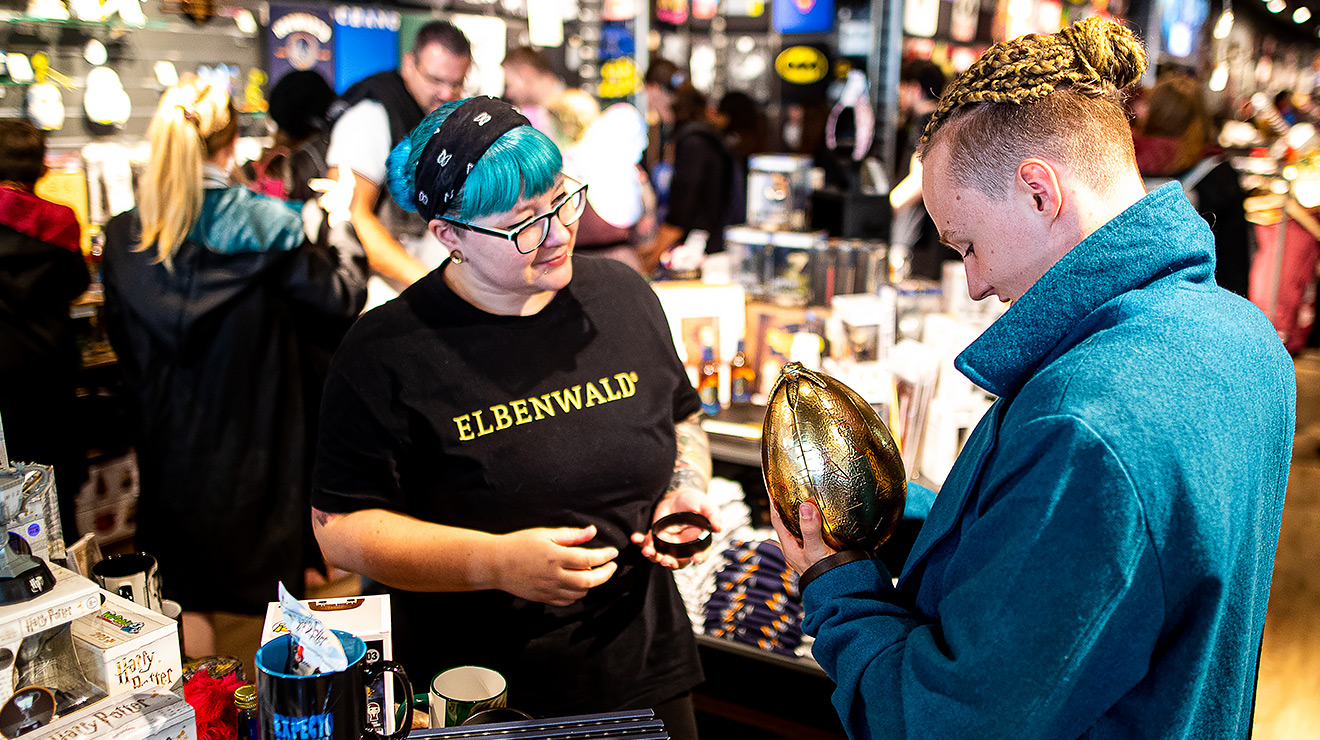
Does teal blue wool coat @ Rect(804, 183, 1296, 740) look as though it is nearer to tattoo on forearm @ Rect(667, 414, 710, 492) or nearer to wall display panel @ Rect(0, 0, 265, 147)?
tattoo on forearm @ Rect(667, 414, 710, 492)

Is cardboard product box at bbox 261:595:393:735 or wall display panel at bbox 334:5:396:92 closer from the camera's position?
cardboard product box at bbox 261:595:393:735

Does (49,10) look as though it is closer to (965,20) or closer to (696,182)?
(696,182)

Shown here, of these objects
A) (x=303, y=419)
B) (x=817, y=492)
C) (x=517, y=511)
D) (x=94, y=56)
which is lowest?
(x=303, y=419)

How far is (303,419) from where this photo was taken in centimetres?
341

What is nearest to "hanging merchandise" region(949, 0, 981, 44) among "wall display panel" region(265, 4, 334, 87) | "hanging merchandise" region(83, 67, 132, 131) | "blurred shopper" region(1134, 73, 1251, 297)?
"blurred shopper" region(1134, 73, 1251, 297)

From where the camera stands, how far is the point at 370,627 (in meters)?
1.29

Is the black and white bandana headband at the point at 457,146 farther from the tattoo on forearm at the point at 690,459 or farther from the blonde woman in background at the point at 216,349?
the blonde woman in background at the point at 216,349

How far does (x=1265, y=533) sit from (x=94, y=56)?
5981 millimetres

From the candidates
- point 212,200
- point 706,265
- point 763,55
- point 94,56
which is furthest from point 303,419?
point 763,55

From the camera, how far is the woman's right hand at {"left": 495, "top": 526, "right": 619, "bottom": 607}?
1594mm

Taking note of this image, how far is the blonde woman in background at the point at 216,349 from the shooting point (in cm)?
304

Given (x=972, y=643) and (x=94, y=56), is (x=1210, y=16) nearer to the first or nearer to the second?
(x=94, y=56)

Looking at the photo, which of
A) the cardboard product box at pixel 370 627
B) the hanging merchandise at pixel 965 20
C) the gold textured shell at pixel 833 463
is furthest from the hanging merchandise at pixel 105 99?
the hanging merchandise at pixel 965 20

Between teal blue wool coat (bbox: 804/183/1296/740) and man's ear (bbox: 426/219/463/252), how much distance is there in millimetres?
957
